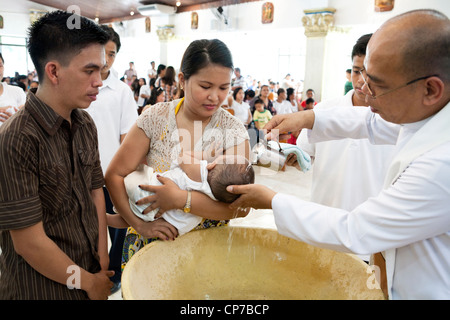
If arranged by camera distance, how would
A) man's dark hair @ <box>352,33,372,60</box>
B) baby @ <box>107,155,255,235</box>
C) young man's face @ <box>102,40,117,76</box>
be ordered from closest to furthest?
baby @ <box>107,155,255,235</box> < man's dark hair @ <box>352,33,372,60</box> < young man's face @ <box>102,40,117,76</box>

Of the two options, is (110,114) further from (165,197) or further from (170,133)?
(165,197)

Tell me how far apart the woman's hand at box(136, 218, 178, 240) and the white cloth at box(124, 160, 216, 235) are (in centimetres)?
2

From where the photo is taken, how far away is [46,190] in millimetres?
1195

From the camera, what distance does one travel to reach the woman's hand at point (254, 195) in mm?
1324

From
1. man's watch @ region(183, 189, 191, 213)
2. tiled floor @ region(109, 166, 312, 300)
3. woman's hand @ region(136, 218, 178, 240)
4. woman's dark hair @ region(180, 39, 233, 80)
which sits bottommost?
tiled floor @ region(109, 166, 312, 300)

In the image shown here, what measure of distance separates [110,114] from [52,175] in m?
1.45

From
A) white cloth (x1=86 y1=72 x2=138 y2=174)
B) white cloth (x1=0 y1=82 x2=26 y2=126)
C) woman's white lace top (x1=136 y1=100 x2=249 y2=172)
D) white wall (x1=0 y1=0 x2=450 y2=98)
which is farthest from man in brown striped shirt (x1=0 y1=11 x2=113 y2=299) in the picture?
white wall (x1=0 y1=0 x2=450 y2=98)

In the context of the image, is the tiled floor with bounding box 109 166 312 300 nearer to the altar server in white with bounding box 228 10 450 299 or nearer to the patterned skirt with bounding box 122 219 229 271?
A: the patterned skirt with bounding box 122 219 229 271

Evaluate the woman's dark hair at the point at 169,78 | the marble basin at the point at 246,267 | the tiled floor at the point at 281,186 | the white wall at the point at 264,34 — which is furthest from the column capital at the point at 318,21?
the marble basin at the point at 246,267

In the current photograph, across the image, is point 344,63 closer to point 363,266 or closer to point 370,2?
point 370,2

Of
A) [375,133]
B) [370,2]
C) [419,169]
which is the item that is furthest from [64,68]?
[370,2]

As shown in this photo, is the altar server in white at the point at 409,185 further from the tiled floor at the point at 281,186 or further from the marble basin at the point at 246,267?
the tiled floor at the point at 281,186

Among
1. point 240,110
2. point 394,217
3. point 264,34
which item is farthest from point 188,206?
point 264,34

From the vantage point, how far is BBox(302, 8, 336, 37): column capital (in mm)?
9312
